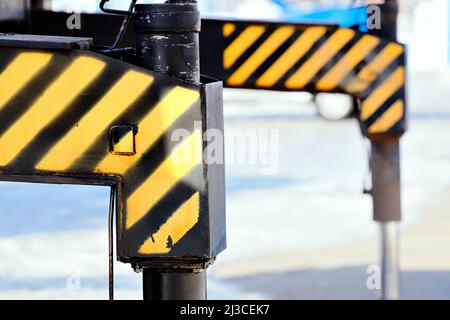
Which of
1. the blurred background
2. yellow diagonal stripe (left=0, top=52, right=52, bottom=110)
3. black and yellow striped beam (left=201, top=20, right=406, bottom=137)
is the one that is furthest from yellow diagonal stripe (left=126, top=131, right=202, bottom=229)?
the blurred background

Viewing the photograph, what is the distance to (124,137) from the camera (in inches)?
108

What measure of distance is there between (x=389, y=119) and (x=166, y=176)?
2365 millimetres

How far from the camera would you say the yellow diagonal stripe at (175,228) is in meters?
2.78

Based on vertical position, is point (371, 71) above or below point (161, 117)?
above

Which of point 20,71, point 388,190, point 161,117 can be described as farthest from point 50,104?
point 388,190

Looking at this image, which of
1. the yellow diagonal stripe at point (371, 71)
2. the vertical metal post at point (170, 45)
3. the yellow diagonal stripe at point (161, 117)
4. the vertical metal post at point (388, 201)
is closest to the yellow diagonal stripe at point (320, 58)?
the yellow diagonal stripe at point (371, 71)

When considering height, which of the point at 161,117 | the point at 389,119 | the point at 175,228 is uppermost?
the point at 389,119

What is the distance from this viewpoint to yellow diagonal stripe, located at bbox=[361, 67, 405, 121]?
491cm

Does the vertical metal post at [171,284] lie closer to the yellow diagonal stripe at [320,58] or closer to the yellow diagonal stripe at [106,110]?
the yellow diagonal stripe at [106,110]

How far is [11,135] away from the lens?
2.84 meters

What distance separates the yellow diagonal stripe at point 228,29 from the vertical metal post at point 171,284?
2.09m

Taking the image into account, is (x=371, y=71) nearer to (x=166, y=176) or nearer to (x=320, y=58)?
(x=320, y=58)
